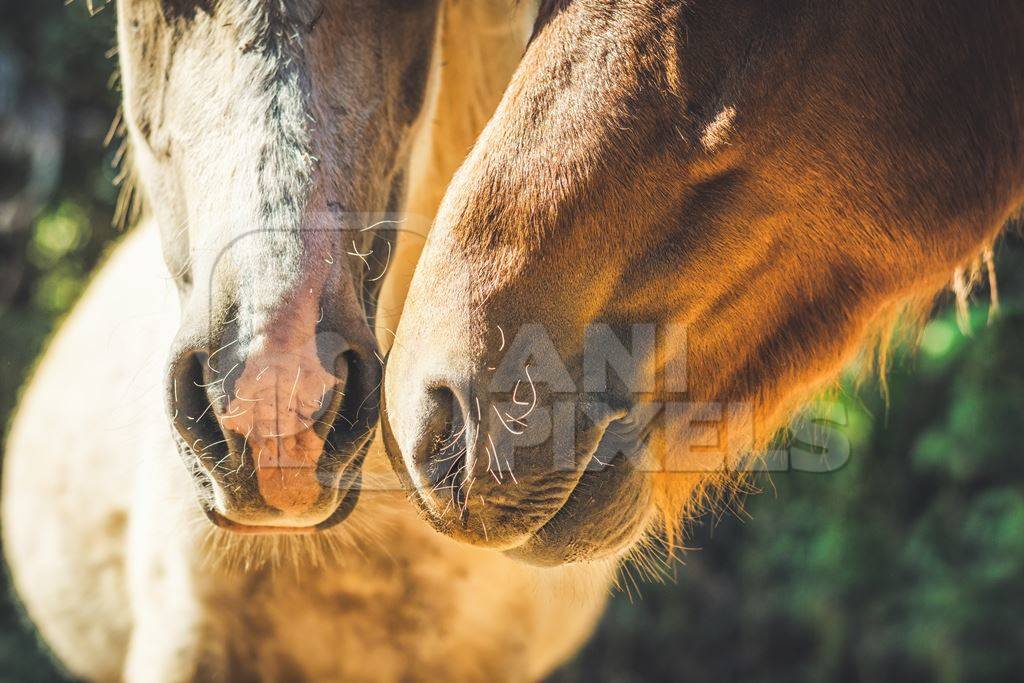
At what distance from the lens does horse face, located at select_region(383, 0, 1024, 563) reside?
93 cm

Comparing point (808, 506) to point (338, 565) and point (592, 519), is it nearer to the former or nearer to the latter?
point (338, 565)

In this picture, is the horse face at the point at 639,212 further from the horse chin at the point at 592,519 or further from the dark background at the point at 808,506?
the dark background at the point at 808,506

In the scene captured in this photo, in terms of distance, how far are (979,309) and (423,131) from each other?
150 cm

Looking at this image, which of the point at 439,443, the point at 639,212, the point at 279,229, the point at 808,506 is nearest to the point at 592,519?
the point at 439,443

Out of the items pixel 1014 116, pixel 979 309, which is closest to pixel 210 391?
pixel 1014 116

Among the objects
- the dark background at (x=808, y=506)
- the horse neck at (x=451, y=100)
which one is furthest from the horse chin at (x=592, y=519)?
the dark background at (x=808, y=506)

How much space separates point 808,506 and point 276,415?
2.05m

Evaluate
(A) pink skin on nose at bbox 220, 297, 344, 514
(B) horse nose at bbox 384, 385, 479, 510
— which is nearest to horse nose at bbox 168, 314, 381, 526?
(A) pink skin on nose at bbox 220, 297, 344, 514

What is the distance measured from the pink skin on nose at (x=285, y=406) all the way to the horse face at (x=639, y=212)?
3.2 inches

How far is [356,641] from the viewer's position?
61.4 inches

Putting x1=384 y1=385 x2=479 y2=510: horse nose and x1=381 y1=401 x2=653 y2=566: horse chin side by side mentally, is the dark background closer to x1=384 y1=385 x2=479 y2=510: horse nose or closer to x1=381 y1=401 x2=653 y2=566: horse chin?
x1=381 y1=401 x2=653 y2=566: horse chin

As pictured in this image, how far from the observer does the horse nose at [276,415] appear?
997mm

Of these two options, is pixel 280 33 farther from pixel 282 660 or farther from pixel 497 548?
pixel 282 660

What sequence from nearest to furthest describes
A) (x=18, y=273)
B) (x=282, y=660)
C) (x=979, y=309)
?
(x=282, y=660)
(x=979, y=309)
(x=18, y=273)
